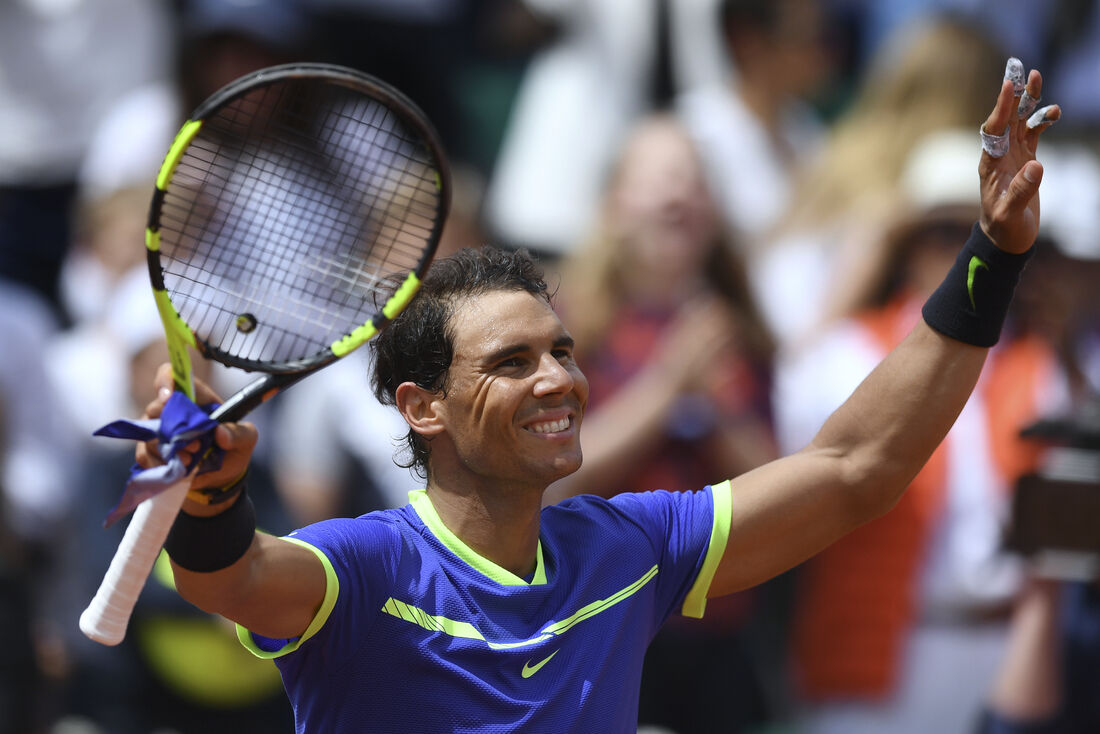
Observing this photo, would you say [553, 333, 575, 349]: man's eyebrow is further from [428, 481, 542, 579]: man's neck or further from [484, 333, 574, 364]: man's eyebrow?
[428, 481, 542, 579]: man's neck

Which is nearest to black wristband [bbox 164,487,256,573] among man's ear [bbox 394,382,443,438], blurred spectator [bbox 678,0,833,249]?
man's ear [bbox 394,382,443,438]

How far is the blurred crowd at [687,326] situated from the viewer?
5406 mm

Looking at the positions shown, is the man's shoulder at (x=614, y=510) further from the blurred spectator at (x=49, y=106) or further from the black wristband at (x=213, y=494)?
the blurred spectator at (x=49, y=106)

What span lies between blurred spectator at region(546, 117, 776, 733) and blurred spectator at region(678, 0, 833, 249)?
1013mm

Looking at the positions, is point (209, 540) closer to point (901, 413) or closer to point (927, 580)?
point (901, 413)

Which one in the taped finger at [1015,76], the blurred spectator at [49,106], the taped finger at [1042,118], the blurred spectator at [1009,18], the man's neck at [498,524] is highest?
the blurred spectator at [1009,18]

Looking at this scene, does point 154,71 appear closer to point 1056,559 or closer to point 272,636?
point 1056,559

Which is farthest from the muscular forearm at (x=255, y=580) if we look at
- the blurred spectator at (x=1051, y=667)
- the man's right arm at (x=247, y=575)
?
the blurred spectator at (x=1051, y=667)

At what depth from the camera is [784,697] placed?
5.74 meters

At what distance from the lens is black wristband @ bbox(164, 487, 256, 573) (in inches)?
104

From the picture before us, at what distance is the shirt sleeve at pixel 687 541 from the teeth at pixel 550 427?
0.33 metres

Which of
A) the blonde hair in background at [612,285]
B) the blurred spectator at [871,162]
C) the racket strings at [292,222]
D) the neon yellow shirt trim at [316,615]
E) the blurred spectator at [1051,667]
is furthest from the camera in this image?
the blurred spectator at [871,162]

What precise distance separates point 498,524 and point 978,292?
106 cm

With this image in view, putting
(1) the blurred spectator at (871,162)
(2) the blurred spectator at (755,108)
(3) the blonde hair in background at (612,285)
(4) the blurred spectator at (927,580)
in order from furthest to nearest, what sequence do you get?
(2) the blurred spectator at (755,108) < (1) the blurred spectator at (871,162) < (3) the blonde hair in background at (612,285) < (4) the blurred spectator at (927,580)
